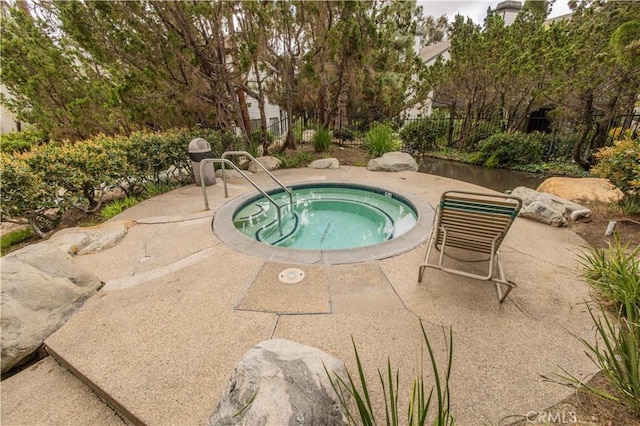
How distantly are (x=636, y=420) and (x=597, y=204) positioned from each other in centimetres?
467

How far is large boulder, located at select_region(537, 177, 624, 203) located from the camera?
482 centimetres

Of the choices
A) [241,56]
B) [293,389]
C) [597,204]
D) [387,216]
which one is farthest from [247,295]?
[241,56]

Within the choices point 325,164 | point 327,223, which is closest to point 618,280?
point 327,223

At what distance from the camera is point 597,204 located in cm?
464

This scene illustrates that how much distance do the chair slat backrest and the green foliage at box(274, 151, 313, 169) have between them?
6033mm

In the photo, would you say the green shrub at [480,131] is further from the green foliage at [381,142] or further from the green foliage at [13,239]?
the green foliage at [13,239]

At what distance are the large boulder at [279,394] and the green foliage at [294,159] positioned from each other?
7177 millimetres

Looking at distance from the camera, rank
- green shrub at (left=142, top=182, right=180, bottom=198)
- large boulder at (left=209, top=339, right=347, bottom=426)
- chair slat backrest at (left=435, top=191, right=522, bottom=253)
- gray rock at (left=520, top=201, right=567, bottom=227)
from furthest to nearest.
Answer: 1. green shrub at (left=142, top=182, right=180, bottom=198)
2. gray rock at (left=520, top=201, right=567, bottom=227)
3. chair slat backrest at (left=435, top=191, right=522, bottom=253)
4. large boulder at (left=209, top=339, right=347, bottom=426)

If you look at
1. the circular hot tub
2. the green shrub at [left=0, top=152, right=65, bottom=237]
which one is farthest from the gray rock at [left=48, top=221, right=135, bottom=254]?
the circular hot tub

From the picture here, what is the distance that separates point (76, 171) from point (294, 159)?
539 centimetres

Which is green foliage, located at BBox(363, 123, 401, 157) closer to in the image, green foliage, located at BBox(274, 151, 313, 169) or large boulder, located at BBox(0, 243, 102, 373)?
green foliage, located at BBox(274, 151, 313, 169)

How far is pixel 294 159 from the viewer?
337 inches

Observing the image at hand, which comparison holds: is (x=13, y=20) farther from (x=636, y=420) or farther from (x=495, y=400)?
(x=636, y=420)

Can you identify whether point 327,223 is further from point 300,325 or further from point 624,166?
point 624,166
